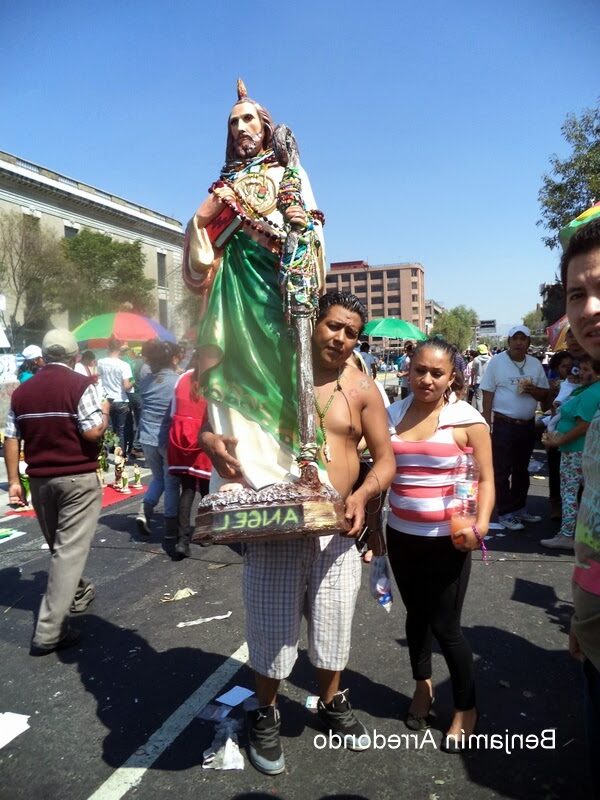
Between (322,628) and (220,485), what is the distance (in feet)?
→ 2.75

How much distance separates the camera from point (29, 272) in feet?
105

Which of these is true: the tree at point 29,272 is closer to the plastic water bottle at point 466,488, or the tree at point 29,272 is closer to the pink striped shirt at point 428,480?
the pink striped shirt at point 428,480

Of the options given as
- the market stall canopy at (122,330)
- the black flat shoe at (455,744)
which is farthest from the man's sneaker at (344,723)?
the market stall canopy at (122,330)

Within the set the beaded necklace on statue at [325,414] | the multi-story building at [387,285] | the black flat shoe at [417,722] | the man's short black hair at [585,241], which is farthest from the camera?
the multi-story building at [387,285]

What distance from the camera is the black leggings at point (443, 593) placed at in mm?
2543

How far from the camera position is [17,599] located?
4.49m

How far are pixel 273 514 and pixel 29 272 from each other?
34713mm

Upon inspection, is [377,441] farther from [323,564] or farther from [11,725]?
[11,725]

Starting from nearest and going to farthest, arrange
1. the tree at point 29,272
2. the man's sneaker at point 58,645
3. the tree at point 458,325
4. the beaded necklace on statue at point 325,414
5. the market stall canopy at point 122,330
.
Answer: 1. the beaded necklace on statue at point 325,414
2. the man's sneaker at point 58,645
3. the market stall canopy at point 122,330
4. the tree at point 29,272
5. the tree at point 458,325

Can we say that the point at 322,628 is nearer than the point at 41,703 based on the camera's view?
Yes

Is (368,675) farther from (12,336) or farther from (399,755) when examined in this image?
(12,336)

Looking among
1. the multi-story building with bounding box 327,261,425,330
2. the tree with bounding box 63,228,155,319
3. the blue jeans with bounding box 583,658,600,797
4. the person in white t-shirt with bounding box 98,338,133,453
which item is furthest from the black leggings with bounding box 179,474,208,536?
the multi-story building with bounding box 327,261,425,330

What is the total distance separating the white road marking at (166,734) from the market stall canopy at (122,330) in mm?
9425

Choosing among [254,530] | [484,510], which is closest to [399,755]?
[484,510]
